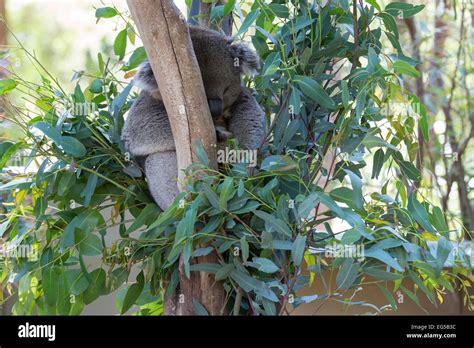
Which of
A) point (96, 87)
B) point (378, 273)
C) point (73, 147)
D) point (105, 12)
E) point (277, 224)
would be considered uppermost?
point (105, 12)

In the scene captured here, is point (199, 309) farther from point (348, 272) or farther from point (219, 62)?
point (219, 62)

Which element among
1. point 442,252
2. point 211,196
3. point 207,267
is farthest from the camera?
point 207,267

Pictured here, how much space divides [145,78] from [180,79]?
1.21ft

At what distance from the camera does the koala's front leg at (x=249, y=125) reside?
200 cm

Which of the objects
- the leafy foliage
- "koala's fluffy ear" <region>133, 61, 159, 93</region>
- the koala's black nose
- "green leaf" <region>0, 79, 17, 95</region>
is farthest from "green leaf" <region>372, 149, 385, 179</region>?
"green leaf" <region>0, 79, 17, 95</region>

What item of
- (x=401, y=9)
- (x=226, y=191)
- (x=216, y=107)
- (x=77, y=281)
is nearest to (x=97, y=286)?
(x=77, y=281)

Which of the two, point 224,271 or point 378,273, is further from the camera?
point 224,271

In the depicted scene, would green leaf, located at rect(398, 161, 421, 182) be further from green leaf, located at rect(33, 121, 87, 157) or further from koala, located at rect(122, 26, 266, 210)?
green leaf, located at rect(33, 121, 87, 157)

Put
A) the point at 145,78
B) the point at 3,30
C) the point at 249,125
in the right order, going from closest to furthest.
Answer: the point at 145,78 → the point at 249,125 → the point at 3,30

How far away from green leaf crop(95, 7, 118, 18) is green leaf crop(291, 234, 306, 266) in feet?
3.15

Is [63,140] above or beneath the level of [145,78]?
beneath

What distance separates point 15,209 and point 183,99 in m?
0.62

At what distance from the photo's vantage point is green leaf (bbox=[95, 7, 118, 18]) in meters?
1.85

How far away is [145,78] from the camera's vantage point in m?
1.91
